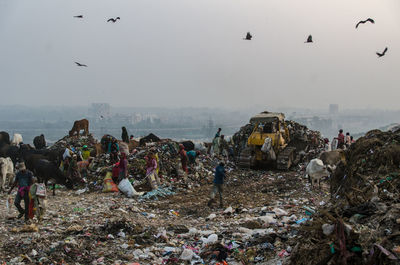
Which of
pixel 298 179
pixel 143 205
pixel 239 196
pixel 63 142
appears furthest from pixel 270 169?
pixel 63 142

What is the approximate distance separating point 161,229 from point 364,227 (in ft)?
13.2

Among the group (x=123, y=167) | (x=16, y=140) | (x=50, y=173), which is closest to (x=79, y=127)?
(x=16, y=140)

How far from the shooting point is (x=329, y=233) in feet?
13.5

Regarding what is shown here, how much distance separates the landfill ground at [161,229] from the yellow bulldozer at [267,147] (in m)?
3.00

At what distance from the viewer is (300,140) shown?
1638 centimetres

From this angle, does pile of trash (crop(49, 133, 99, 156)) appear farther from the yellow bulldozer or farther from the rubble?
the yellow bulldozer

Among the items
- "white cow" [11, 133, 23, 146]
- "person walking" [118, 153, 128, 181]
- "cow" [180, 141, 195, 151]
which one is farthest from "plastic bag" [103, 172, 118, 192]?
"white cow" [11, 133, 23, 146]

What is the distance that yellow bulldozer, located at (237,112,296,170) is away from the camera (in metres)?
14.1

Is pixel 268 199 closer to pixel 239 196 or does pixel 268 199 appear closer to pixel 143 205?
pixel 239 196

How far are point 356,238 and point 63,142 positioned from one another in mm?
14430

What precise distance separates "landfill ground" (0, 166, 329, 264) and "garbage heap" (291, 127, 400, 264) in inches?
34.6

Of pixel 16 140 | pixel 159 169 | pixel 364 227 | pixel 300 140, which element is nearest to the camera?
pixel 364 227

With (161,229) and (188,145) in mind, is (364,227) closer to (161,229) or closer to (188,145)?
(161,229)

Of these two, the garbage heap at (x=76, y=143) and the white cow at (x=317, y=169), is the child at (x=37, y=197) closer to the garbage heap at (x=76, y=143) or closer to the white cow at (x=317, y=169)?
the white cow at (x=317, y=169)
